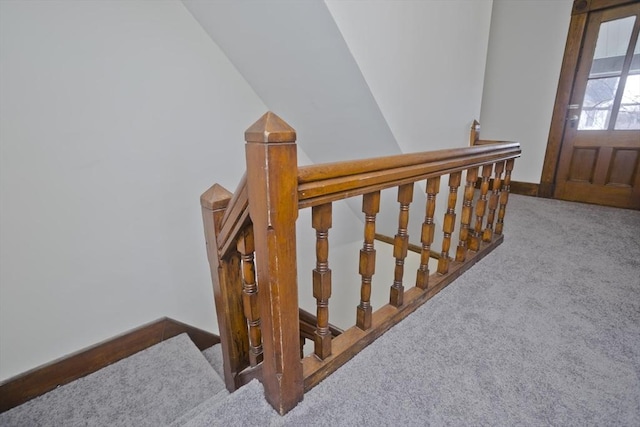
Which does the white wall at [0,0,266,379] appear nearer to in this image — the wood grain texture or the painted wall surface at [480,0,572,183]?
the wood grain texture

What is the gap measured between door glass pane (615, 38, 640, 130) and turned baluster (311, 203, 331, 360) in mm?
3256

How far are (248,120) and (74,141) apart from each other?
967mm

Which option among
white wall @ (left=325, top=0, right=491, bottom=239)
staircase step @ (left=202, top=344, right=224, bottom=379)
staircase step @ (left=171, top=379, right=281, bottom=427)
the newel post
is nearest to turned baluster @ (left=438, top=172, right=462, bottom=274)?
white wall @ (left=325, top=0, right=491, bottom=239)

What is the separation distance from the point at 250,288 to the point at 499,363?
2.88 feet

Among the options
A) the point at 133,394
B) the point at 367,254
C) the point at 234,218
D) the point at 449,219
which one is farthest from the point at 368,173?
the point at 133,394

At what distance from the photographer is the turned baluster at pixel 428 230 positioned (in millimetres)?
1188

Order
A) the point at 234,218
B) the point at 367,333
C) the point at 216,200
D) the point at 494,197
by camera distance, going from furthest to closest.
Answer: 1. the point at 494,197
2. the point at 367,333
3. the point at 216,200
4. the point at 234,218

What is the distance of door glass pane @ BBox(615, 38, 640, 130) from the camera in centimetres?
251

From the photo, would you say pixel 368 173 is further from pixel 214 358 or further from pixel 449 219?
pixel 214 358

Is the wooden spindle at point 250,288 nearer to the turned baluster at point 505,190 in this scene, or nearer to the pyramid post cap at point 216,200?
the pyramid post cap at point 216,200

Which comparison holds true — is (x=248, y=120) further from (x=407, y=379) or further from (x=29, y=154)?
(x=407, y=379)

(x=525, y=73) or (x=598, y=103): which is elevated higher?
(x=525, y=73)

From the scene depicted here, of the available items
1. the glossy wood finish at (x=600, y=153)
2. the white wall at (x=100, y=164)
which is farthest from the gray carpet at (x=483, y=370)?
the glossy wood finish at (x=600, y=153)

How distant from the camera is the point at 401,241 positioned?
3.73ft
